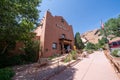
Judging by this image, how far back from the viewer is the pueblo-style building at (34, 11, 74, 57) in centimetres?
1914

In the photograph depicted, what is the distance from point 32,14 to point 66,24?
1802 cm

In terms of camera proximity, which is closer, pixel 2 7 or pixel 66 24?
pixel 2 7

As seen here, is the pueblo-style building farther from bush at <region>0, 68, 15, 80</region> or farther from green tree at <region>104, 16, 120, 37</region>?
green tree at <region>104, 16, 120, 37</region>

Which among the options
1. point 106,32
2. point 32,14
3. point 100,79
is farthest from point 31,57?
point 106,32

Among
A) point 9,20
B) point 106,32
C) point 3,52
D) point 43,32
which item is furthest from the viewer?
point 106,32

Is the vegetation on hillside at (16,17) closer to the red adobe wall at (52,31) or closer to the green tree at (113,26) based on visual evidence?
the red adobe wall at (52,31)

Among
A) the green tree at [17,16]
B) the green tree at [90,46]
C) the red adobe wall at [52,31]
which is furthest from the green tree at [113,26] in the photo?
the green tree at [17,16]

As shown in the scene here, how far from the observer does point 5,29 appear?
9.36 meters

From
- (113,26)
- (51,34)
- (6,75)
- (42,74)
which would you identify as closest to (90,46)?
(113,26)

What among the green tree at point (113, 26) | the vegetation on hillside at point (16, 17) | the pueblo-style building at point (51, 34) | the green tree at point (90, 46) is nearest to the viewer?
the vegetation on hillside at point (16, 17)

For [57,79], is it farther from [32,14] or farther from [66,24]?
[66,24]

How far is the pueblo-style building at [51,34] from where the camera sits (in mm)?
19141

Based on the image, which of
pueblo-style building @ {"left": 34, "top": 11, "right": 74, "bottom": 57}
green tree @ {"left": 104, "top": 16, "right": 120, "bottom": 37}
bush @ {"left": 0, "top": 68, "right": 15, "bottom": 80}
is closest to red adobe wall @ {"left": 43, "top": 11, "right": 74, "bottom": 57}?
pueblo-style building @ {"left": 34, "top": 11, "right": 74, "bottom": 57}

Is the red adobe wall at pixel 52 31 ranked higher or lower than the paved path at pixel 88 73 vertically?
higher
